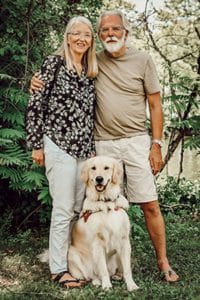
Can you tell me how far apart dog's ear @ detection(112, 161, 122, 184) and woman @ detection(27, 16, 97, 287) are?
0.31 metres

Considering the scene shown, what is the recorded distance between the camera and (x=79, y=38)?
4742 mm

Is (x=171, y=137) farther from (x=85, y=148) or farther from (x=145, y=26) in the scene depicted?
(x=85, y=148)

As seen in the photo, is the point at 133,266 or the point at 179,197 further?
the point at 179,197

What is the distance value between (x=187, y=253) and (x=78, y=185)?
77.7 inches

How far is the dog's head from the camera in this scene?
4805mm

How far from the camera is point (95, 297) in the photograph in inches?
175

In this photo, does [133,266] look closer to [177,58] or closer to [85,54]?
[85,54]

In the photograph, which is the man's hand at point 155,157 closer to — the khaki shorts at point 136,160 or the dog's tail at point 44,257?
the khaki shorts at point 136,160

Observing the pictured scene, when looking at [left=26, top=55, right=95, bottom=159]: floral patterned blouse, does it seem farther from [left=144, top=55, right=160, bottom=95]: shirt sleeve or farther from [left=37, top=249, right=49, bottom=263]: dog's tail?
[left=37, top=249, right=49, bottom=263]: dog's tail

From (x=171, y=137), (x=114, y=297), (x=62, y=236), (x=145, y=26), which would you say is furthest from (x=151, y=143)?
(x=145, y=26)

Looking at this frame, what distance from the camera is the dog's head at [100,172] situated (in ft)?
15.8

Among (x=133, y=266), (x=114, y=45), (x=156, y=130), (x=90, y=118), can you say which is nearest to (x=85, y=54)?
(x=114, y=45)

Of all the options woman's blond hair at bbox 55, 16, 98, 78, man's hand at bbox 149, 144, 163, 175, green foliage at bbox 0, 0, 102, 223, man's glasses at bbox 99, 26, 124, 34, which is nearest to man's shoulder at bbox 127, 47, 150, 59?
man's glasses at bbox 99, 26, 124, 34

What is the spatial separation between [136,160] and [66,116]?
0.82 metres
